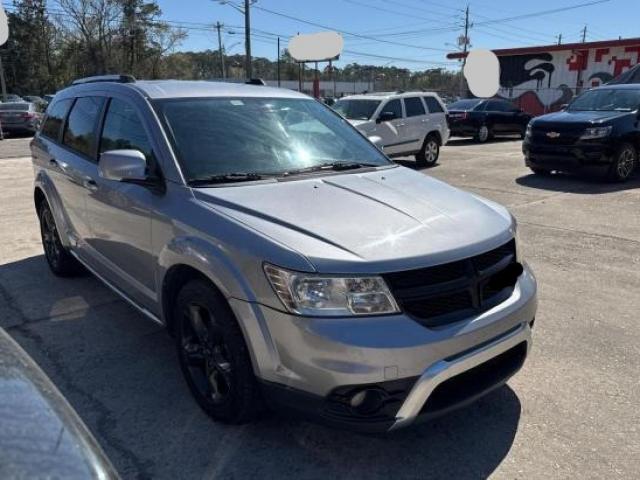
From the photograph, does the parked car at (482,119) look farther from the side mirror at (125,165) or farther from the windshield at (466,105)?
the side mirror at (125,165)

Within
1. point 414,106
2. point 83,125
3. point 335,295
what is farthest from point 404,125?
point 335,295

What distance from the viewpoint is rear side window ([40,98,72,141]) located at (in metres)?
4.93

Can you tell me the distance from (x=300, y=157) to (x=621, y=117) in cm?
901

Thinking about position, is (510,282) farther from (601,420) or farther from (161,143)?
(161,143)

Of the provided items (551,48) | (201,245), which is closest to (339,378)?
(201,245)

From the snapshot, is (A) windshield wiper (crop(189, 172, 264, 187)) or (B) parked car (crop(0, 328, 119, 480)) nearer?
(B) parked car (crop(0, 328, 119, 480))

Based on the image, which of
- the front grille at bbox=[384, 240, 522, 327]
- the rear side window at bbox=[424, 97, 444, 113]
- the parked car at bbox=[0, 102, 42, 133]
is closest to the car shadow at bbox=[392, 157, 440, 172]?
the rear side window at bbox=[424, 97, 444, 113]

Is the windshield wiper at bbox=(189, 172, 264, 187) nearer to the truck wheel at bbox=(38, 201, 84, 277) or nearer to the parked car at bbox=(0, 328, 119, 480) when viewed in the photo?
the parked car at bbox=(0, 328, 119, 480)

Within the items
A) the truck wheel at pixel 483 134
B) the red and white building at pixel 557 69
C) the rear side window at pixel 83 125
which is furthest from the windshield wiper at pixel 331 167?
the red and white building at pixel 557 69

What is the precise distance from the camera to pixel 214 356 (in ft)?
9.26

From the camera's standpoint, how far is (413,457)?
2.69m

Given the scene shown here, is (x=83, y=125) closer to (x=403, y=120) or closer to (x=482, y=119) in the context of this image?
(x=403, y=120)

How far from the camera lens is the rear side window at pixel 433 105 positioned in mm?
13797

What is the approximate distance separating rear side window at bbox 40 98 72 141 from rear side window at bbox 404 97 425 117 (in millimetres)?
9233
